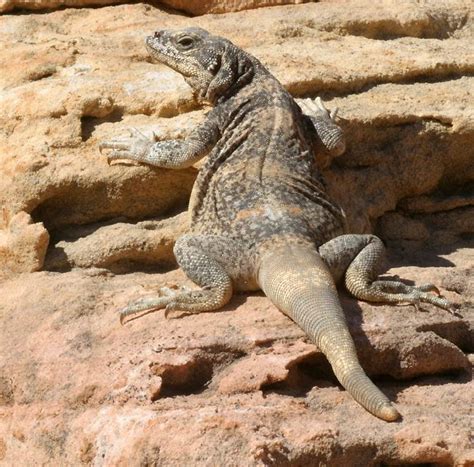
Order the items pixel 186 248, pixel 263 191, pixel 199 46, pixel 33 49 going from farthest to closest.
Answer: pixel 33 49 < pixel 199 46 < pixel 263 191 < pixel 186 248

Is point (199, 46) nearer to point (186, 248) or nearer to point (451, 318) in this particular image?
point (186, 248)

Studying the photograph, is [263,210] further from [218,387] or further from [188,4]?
[188,4]

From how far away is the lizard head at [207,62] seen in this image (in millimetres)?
5984

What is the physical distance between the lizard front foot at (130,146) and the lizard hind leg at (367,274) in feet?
5.15

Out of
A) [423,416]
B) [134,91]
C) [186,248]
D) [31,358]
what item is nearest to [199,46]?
[134,91]

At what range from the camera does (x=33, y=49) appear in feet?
22.2

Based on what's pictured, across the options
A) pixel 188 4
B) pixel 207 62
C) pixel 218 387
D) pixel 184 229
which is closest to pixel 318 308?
pixel 218 387

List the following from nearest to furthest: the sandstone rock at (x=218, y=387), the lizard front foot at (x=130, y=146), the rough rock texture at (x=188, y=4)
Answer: the sandstone rock at (x=218, y=387) → the lizard front foot at (x=130, y=146) → the rough rock texture at (x=188, y=4)

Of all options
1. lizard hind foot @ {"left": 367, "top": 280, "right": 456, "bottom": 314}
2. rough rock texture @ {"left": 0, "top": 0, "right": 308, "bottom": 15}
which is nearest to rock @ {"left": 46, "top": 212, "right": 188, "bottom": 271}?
lizard hind foot @ {"left": 367, "top": 280, "right": 456, "bottom": 314}

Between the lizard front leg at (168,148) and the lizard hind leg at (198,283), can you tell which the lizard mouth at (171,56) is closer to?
the lizard front leg at (168,148)

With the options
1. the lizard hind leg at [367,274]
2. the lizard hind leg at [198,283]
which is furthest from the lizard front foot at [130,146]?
the lizard hind leg at [367,274]

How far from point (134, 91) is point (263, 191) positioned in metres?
1.63

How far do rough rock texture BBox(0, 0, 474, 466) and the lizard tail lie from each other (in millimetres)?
96

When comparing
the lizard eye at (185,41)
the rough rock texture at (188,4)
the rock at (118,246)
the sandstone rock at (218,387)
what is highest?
the lizard eye at (185,41)
